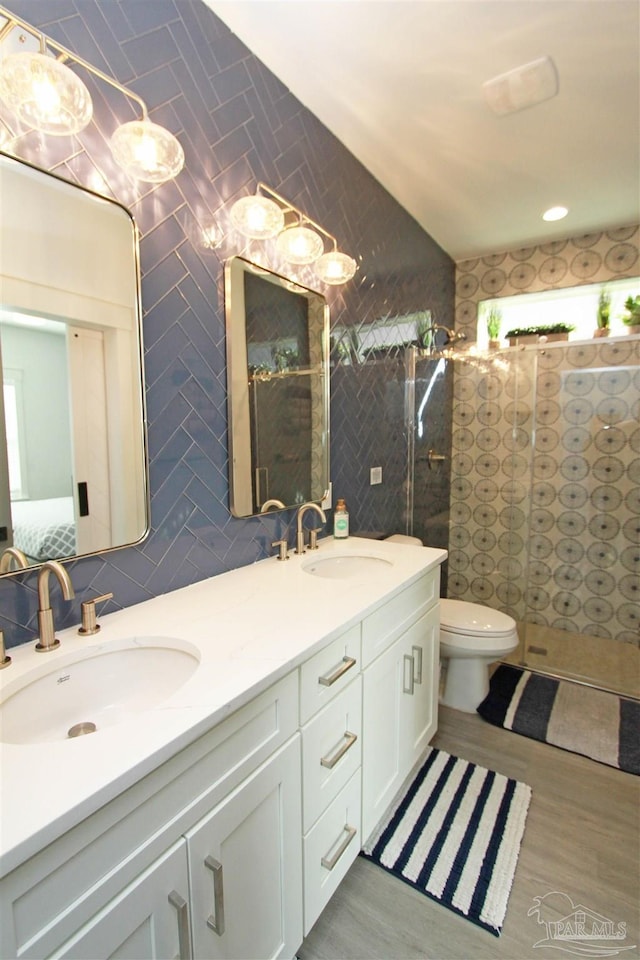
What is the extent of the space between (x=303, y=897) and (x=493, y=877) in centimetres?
68

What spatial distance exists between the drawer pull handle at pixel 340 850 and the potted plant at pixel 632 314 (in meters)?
3.05

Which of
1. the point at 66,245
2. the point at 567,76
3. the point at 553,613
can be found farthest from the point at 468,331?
the point at 66,245

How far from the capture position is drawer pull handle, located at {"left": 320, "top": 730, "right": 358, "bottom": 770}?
42.3 inches

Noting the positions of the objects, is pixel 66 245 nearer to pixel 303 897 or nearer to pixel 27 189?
pixel 27 189

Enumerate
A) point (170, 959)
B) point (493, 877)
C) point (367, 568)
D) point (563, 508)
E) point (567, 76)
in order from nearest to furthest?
point (170, 959), point (493, 877), point (567, 76), point (367, 568), point (563, 508)

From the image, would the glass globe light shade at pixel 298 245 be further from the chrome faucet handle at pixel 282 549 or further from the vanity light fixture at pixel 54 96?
the chrome faucet handle at pixel 282 549

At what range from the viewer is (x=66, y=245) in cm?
102

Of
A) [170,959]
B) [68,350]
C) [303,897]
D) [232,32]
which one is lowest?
[303,897]

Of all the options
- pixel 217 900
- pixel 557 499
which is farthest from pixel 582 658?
pixel 217 900

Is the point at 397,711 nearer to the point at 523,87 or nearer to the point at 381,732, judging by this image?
the point at 381,732

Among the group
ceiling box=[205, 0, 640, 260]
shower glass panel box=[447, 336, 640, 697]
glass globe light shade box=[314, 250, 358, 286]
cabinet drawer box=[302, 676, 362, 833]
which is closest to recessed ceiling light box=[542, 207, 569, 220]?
ceiling box=[205, 0, 640, 260]

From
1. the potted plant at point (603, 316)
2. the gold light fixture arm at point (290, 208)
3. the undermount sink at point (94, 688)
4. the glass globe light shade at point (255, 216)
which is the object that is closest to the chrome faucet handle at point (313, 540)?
the undermount sink at point (94, 688)

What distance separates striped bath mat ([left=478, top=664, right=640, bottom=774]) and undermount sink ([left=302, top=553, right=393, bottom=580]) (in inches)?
42.3

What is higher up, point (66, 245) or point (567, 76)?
point (567, 76)
